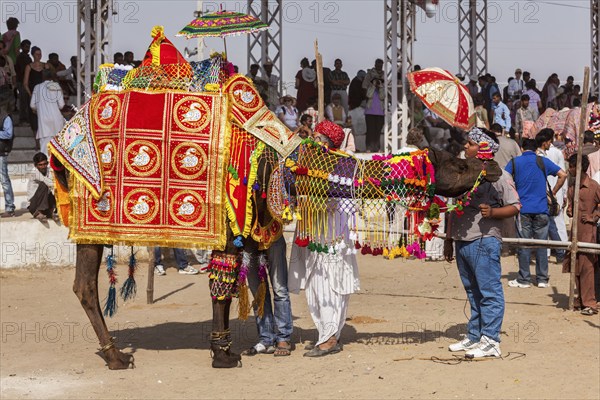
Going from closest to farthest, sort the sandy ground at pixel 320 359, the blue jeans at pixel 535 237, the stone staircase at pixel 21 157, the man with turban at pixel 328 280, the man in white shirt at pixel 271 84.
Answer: the sandy ground at pixel 320 359 < the man with turban at pixel 328 280 < the blue jeans at pixel 535 237 < the stone staircase at pixel 21 157 < the man in white shirt at pixel 271 84

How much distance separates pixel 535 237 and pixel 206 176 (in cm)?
551

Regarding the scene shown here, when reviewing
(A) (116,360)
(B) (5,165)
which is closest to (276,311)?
(A) (116,360)

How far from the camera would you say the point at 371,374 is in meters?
8.09

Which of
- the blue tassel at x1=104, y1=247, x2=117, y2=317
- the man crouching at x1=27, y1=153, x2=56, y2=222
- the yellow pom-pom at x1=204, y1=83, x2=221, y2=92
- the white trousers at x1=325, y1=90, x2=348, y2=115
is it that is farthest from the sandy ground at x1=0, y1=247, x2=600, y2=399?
the white trousers at x1=325, y1=90, x2=348, y2=115

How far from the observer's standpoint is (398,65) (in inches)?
744

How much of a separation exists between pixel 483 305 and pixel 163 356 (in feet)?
9.38

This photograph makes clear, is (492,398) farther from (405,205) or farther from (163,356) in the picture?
(163,356)

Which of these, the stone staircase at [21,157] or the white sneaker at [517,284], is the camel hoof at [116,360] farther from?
the stone staircase at [21,157]

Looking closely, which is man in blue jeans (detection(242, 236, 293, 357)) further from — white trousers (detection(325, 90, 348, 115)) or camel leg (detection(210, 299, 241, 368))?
white trousers (detection(325, 90, 348, 115))

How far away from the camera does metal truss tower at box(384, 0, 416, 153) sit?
61.0 ft

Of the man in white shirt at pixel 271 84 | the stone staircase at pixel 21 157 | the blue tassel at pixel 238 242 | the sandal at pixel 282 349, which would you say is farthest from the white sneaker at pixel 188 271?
the man in white shirt at pixel 271 84

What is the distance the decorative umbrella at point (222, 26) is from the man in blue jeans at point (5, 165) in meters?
6.79

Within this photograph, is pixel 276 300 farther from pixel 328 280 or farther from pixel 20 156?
pixel 20 156

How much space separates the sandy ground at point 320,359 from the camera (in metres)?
7.72
